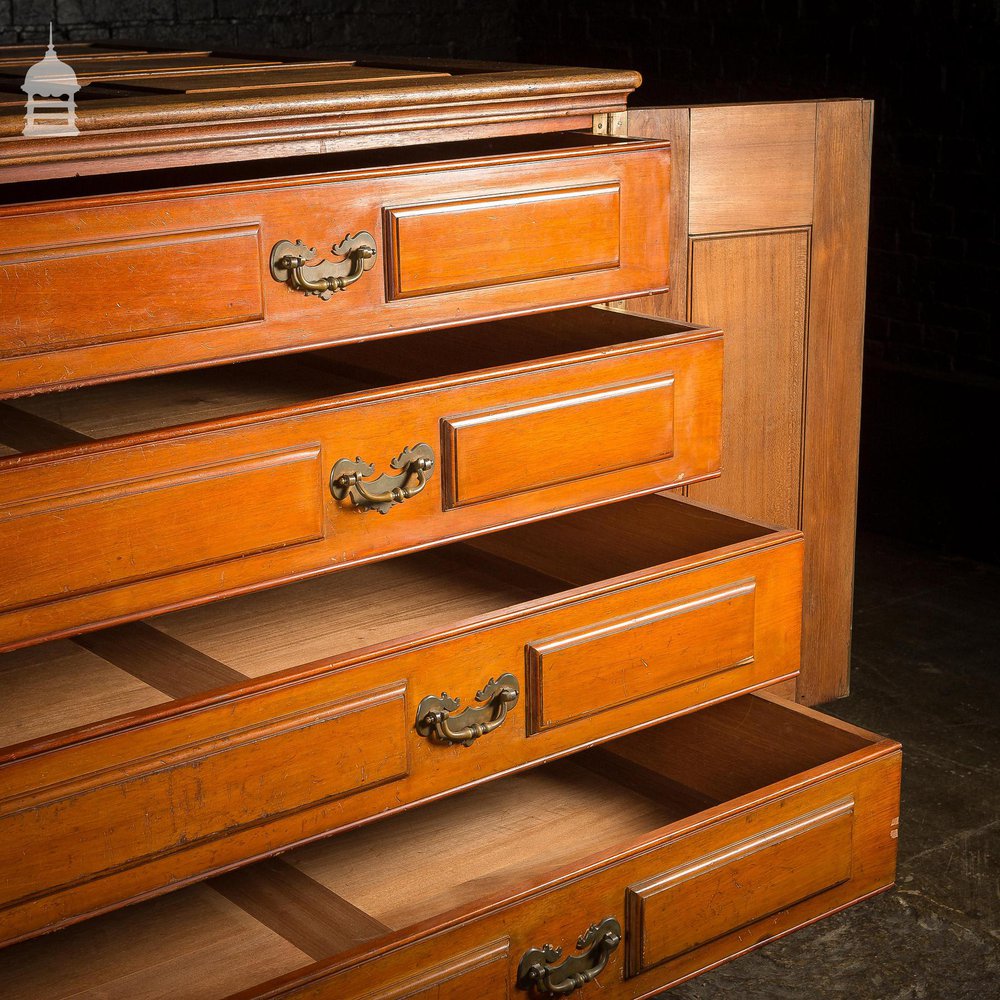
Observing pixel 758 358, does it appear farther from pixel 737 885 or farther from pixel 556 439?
pixel 737 885

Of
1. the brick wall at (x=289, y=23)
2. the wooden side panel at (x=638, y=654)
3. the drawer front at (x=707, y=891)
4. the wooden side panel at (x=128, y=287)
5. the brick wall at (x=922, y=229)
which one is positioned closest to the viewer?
the wooden side panel at (x=128, y=287)

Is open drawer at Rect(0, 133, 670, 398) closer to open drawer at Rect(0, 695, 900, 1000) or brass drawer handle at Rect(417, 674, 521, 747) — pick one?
brass drawer handle at Rect(417, 674, 521, 747)

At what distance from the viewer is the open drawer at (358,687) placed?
1294 mm

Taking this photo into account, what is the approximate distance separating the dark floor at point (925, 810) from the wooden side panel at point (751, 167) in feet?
2.86

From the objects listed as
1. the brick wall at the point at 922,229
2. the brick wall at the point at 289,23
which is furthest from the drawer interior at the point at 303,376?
the brick wall at the point at 289,23

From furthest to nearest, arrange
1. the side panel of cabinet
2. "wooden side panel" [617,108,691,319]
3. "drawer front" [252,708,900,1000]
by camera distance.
→ the side panel of cabinet < "wooden side panel" [617,108,691,319] < "drawer front" [252,708,900,1000]

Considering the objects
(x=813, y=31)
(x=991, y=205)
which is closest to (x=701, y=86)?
(x=813, y=31)

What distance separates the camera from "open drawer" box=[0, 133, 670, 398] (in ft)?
4.10

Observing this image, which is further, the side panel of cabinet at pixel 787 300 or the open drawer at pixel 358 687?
the side panel of cabinet at pixel 787 300

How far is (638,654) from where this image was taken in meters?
1.66

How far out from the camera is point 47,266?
4.04 ft

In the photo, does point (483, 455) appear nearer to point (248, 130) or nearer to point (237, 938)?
point (248, 130)

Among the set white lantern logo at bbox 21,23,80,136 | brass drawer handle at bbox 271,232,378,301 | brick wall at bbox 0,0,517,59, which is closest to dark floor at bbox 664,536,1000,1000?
brass drawer handle at bbox 271,232,378,301

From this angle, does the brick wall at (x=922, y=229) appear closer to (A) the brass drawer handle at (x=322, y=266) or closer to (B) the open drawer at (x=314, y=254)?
(B) the open drawer at (x=314, y=254)
